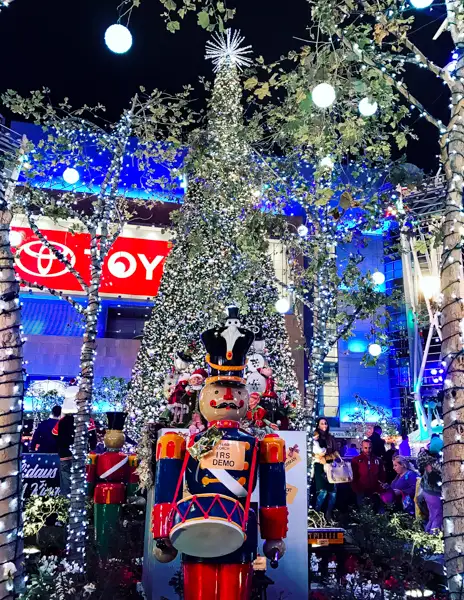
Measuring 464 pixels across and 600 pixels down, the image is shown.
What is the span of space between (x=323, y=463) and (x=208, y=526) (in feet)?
20.5

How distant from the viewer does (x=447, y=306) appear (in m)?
3.79

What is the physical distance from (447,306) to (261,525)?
2.01 meters

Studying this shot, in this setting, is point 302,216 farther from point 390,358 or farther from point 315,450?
point 315,450

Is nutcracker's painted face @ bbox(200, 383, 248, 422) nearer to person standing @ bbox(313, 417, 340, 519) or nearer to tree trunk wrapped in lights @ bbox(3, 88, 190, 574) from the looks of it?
tree trunk wrapped in lights @ bbox(3, 88, 190, 574)

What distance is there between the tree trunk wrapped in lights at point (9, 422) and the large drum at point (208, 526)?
99cm

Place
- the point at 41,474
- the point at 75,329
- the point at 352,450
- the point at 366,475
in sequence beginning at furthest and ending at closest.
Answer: the point at 75,329
the point at 352,450
the point at 366,475
the point at 41,474

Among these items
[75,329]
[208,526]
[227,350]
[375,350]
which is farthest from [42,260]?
[208,526]

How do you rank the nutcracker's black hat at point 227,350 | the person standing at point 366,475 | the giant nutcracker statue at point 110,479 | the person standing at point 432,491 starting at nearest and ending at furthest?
1. the nutcracker's black hat at point 227,350
2. the giant nutcracker statue at point 110,479
3. the person standing at point 432,491
4. the person standing at point 366,475

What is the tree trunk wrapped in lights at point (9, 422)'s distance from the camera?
2.74 metres

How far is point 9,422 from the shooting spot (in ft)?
9.25

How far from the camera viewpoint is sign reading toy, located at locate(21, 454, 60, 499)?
7.91m

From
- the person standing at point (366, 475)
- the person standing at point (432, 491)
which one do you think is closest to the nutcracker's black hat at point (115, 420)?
the person standing at point (432, 491)

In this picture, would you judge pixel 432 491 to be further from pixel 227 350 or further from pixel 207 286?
pixel 207 286

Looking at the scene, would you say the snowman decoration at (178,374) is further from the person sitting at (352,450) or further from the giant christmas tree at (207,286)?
the person sitting at (352,450)
